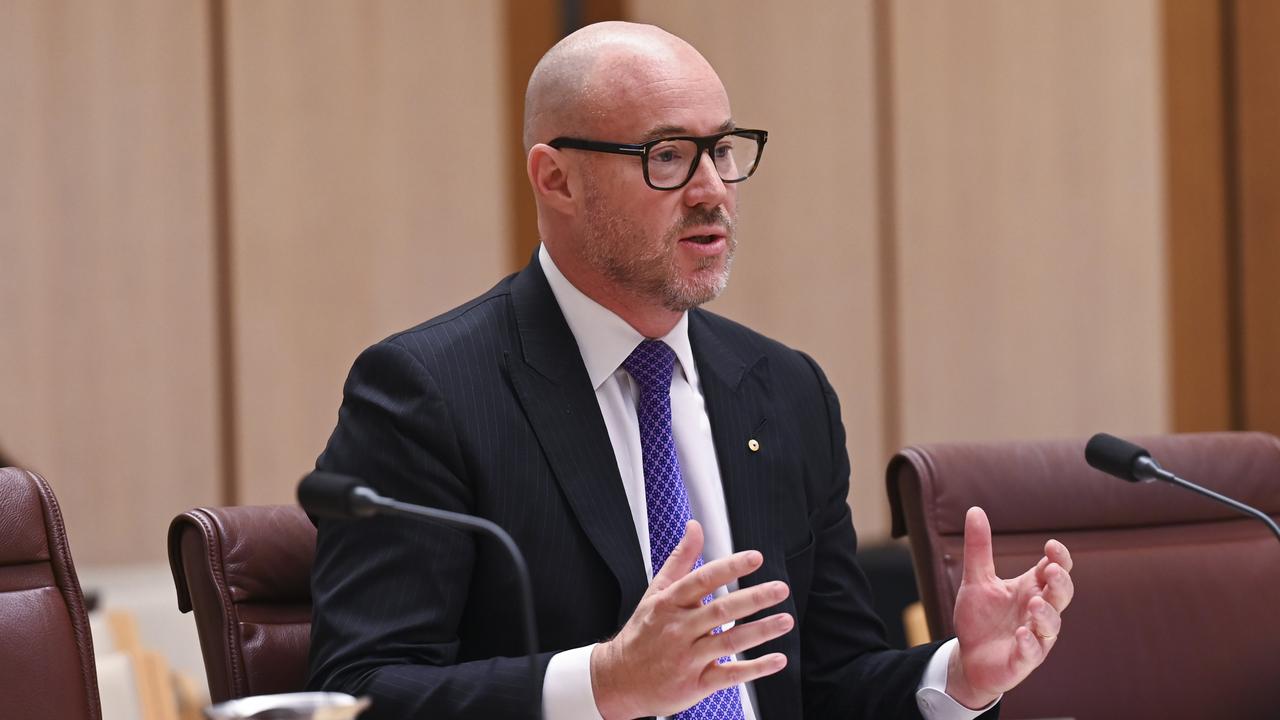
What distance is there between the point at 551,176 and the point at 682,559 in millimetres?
714

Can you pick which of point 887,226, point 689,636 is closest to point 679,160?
point 689,636

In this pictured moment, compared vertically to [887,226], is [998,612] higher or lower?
lower

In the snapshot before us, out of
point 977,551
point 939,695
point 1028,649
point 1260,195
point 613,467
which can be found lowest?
point 939,695

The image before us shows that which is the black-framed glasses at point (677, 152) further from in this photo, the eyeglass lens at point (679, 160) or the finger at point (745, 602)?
the finger at point (745, 602)

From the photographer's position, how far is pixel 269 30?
13.4ft

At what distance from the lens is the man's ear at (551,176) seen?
6.43 feet

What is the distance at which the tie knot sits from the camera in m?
1.92

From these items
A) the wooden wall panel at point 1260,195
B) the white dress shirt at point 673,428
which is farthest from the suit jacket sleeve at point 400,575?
the wooden wall panel at point 1260,195

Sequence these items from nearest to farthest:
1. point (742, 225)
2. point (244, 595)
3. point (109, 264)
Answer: point (244, 595) < point (109, 264) < point (742, 225)

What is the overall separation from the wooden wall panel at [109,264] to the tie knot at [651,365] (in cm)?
243

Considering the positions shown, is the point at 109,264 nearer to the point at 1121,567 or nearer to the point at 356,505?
the point at 1121,567

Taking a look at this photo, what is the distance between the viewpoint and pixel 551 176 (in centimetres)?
198

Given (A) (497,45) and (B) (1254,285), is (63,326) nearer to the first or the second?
(A) (497,45)

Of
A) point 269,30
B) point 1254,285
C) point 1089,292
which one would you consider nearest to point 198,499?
point 269,30
